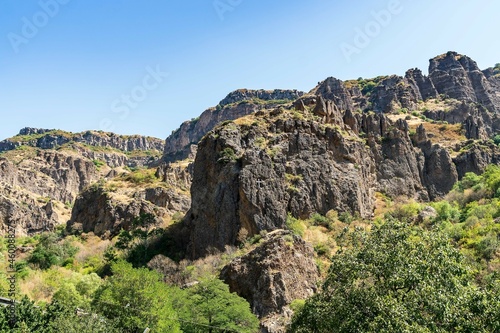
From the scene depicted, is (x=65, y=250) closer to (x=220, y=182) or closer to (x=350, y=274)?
(x=220, y=182)

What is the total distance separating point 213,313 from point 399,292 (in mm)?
15945

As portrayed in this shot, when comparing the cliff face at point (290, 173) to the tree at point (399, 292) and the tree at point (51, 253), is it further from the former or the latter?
the tree at point (399, 292)

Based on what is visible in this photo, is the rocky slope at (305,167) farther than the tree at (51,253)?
No

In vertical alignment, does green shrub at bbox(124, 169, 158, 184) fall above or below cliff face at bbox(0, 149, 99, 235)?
below

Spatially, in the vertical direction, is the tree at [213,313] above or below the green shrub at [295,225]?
below

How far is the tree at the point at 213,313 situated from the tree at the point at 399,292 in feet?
29.0

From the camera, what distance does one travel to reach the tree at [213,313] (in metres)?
29.8

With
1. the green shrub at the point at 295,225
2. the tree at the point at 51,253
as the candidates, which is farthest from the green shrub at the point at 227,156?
the tree at the point at 51,253

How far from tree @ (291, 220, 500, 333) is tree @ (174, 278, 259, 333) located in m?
8.84

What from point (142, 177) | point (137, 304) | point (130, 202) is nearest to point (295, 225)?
point (137, 304)

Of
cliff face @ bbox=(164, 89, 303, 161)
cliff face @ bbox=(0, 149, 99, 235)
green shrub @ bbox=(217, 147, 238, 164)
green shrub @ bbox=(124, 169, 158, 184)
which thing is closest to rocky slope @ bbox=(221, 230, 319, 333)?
green shrub @ bbox=(217, 147, 238, 164)

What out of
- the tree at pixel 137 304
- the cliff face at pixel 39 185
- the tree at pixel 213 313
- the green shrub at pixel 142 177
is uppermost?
the cliff face at pixel 39 185

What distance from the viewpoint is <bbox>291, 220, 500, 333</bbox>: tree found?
16234mm

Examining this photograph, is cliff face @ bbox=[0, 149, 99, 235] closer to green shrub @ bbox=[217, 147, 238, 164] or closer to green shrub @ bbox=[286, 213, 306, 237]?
green shrub @ bbox=[217, 147, 238, 164]
